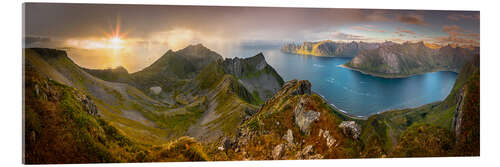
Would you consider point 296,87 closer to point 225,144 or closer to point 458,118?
point 225,144

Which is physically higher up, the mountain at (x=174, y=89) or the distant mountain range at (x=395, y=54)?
the distant mountain range at (x=395, y=54)

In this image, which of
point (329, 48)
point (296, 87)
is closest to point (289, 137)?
point (296, 87)

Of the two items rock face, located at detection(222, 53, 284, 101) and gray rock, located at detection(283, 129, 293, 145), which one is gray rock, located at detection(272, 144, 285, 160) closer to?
gray rock, located at detection(283, 129, 293, 145)

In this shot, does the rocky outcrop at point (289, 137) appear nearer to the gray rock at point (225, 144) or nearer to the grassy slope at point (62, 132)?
the gray rock at point (225, 144)

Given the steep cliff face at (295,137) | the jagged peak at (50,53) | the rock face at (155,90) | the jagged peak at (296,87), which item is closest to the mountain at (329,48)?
the jagged peak at (296,87)

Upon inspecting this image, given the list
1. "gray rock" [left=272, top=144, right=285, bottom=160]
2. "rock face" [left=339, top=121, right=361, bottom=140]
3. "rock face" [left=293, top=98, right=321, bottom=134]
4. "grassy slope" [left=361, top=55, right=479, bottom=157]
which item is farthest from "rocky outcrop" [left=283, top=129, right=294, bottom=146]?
"grassy slope" [left=361, top=55, right=479, bottom=157]

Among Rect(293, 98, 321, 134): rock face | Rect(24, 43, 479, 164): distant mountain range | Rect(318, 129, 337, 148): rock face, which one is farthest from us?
Rect(293, 98, 321, 134): rock face

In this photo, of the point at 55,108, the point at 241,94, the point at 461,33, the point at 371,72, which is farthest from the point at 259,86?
the point at 461,33
